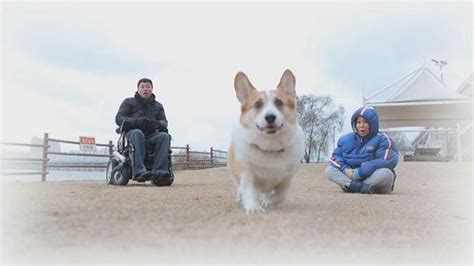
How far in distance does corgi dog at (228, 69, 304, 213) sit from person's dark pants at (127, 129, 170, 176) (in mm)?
2110

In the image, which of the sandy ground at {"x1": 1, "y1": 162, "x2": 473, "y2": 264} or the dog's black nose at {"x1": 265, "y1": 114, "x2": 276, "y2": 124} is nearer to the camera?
the sandy ground at {"x1": 1, "y1": 162, "x2": 473, "y2": 264}

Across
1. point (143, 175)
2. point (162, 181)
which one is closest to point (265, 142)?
point (143, 175)

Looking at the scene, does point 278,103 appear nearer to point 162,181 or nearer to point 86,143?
point 162,181

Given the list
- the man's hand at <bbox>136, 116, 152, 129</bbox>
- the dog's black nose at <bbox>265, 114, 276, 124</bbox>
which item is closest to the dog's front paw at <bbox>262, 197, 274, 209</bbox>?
the dog's black nose at <bbox>265, 114, 276, 124</bbox>

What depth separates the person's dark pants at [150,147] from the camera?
4512mm

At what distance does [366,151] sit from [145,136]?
229cm

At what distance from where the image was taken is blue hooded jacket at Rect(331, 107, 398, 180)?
3.96 meters

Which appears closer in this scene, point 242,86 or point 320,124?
point 242,86

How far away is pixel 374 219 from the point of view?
214 cm

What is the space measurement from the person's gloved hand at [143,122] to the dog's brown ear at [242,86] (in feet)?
7.23

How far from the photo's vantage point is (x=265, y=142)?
8.17 ft

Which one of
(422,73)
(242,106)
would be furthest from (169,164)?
(422,73)

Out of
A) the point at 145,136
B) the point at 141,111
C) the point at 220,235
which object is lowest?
the point at 220,235

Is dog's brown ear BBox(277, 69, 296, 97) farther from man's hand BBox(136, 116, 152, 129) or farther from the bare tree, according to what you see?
the bare tree
